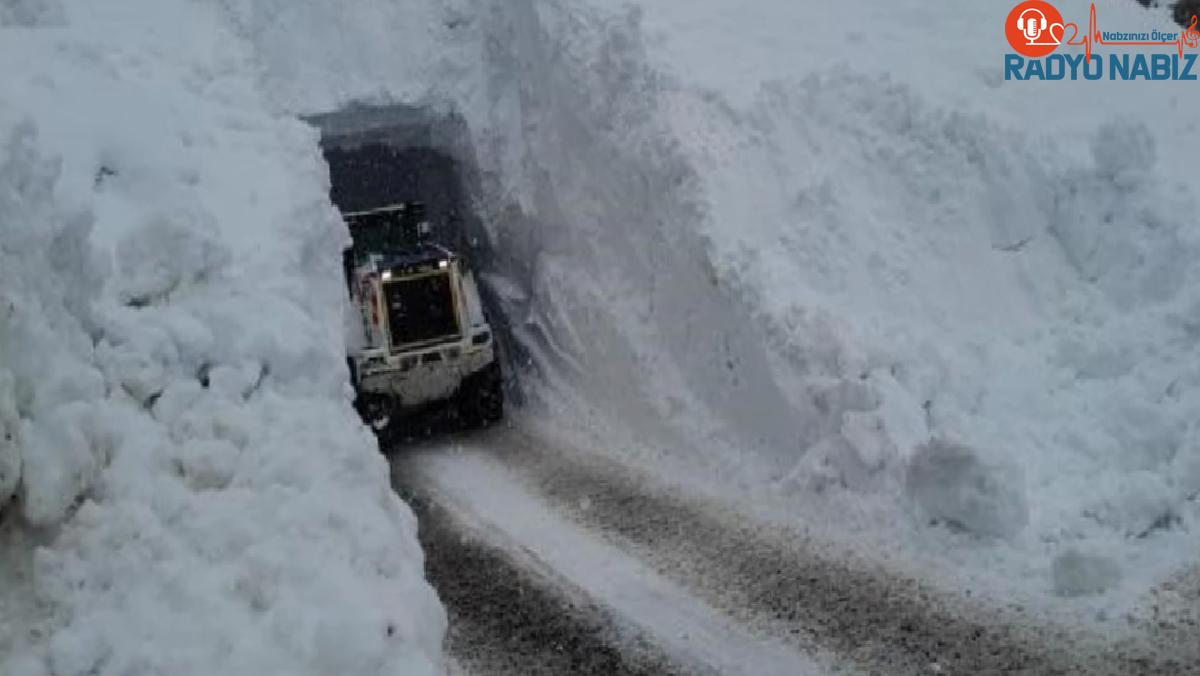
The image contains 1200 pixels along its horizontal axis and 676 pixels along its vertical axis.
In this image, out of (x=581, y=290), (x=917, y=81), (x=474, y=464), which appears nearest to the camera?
(x=474, y=464)

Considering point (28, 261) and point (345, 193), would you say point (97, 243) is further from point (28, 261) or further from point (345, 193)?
point (345, 193)

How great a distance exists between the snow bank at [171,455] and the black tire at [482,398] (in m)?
4.65

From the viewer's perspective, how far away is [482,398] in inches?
538

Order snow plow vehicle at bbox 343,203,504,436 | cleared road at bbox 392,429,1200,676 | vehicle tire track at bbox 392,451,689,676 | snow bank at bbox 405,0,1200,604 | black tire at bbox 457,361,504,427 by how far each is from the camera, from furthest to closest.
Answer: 1. black tire at bbox 457,361,504,427
2. snow plow vehicle at bbox 343,203,504,436
3. snow bank at bbox 405,0,1200,604
4. vehicle tire track at bbox 392,451,689,676
5. cleared road at bbox 392,429,1200,676

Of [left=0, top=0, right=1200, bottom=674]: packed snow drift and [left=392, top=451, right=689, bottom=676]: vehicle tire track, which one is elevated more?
[left=0, top=0, right=1200, bottom=674]: packed snow drift

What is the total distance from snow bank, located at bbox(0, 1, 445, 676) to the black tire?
15.2 ft

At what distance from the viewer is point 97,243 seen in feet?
25.5

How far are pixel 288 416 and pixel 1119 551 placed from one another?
5.82 m

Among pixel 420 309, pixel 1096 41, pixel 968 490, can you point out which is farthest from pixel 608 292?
pixel 1096 41

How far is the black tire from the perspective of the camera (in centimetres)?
1362

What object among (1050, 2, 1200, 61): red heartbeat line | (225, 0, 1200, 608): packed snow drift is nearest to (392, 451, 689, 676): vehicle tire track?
(225, 0, 1200, 608): packed snow drift

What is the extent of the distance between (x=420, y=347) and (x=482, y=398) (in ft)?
3.31

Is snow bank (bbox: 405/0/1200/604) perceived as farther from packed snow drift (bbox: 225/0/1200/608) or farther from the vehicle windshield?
the vehicle windshield

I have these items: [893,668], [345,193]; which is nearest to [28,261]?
[893,668]
